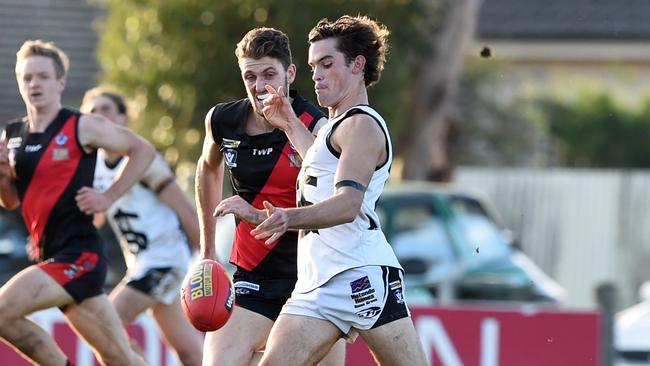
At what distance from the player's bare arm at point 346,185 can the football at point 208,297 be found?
0.80 meters

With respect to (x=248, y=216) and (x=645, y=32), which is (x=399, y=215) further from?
(x=645, y=32)

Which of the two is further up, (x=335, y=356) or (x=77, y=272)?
(x=77, y=272)

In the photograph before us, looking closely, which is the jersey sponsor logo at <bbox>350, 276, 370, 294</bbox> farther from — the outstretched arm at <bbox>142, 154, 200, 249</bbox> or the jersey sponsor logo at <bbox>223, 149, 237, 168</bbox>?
the outstretched arm at <bbox>142, 154, 200, 249</bbox>

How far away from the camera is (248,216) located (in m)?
7.00

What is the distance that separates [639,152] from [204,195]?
2019 cm

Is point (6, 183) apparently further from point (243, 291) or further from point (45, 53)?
point (243, 291)

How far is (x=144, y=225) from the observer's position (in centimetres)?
1096

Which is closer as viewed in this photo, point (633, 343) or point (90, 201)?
point (90, 201)

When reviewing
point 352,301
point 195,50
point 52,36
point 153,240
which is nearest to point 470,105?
point 52,36

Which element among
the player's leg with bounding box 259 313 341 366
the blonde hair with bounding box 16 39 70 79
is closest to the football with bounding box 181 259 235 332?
the player's leg with bounding box 259 313 341 366

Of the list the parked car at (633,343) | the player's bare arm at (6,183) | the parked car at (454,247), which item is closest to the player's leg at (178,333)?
the player's bare arm at (6,183)

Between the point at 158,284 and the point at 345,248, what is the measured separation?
366 cm

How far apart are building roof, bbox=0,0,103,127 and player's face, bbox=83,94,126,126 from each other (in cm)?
1143

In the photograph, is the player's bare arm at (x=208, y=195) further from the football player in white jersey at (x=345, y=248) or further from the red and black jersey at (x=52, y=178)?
the red and black jersey at (x=52, y=178)
